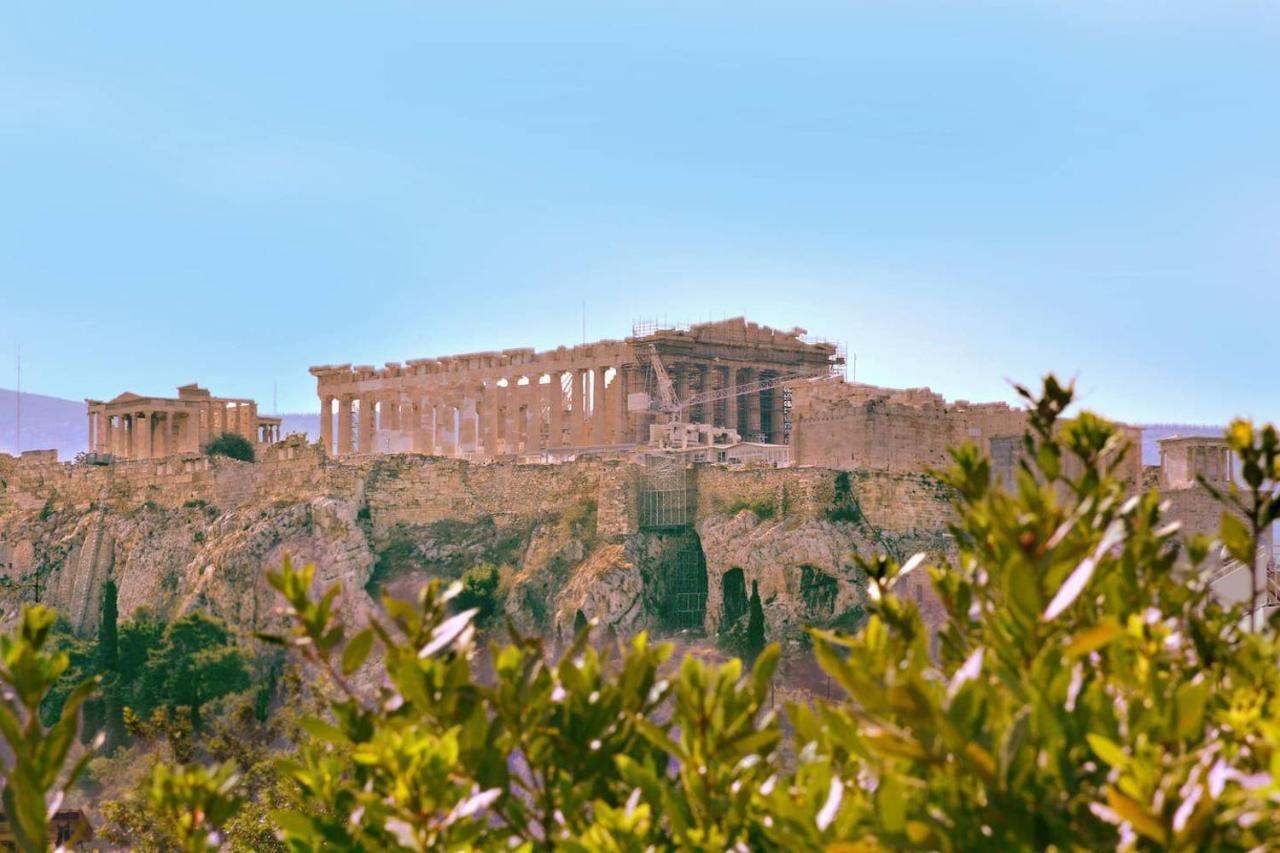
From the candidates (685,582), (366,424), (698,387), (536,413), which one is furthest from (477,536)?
(366,424)

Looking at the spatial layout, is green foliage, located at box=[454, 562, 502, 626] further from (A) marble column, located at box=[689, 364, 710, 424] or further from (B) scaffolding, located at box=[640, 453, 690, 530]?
(A) marble column, located at box=[689, 364, 710, 424]

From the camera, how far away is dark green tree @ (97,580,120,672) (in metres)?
52.0

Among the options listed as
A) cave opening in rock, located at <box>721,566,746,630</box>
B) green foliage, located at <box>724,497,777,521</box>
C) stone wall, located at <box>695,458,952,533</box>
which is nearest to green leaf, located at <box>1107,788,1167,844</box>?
cave opening in rock, located at <box>721,566,746,630</box>

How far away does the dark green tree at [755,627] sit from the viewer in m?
47.1

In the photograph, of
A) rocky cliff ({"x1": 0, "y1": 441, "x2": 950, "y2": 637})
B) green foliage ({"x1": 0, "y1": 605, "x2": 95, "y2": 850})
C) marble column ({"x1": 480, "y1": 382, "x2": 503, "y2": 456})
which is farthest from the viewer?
marble column ({"x1": 480, "y1": 382, "x2": 503, "y2": 456})

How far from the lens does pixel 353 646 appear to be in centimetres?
794

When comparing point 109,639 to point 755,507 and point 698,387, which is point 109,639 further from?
point 698,387

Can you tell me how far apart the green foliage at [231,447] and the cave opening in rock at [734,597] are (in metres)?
16.2

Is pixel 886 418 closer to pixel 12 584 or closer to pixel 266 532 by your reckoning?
pixel 266 532

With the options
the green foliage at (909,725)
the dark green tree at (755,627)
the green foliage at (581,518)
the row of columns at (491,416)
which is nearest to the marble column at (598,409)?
the row of columns at (491,416)

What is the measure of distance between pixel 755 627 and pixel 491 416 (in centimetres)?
1556

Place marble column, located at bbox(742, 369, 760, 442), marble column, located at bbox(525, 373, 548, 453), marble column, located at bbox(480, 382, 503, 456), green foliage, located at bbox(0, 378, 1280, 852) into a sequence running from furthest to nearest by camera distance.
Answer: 1. marble column, located at bbox(480, 382, 503, 456)
2. marble column, located at bbox(525, 373, 548, 453)
3. marble column, located at bbox(742, 369, 760, 442)
4. green foliage, located at bbox(0, 378, 1280, 852)

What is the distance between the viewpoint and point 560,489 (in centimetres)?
5228

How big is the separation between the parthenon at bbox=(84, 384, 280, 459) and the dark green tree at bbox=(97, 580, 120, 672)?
7.41m
